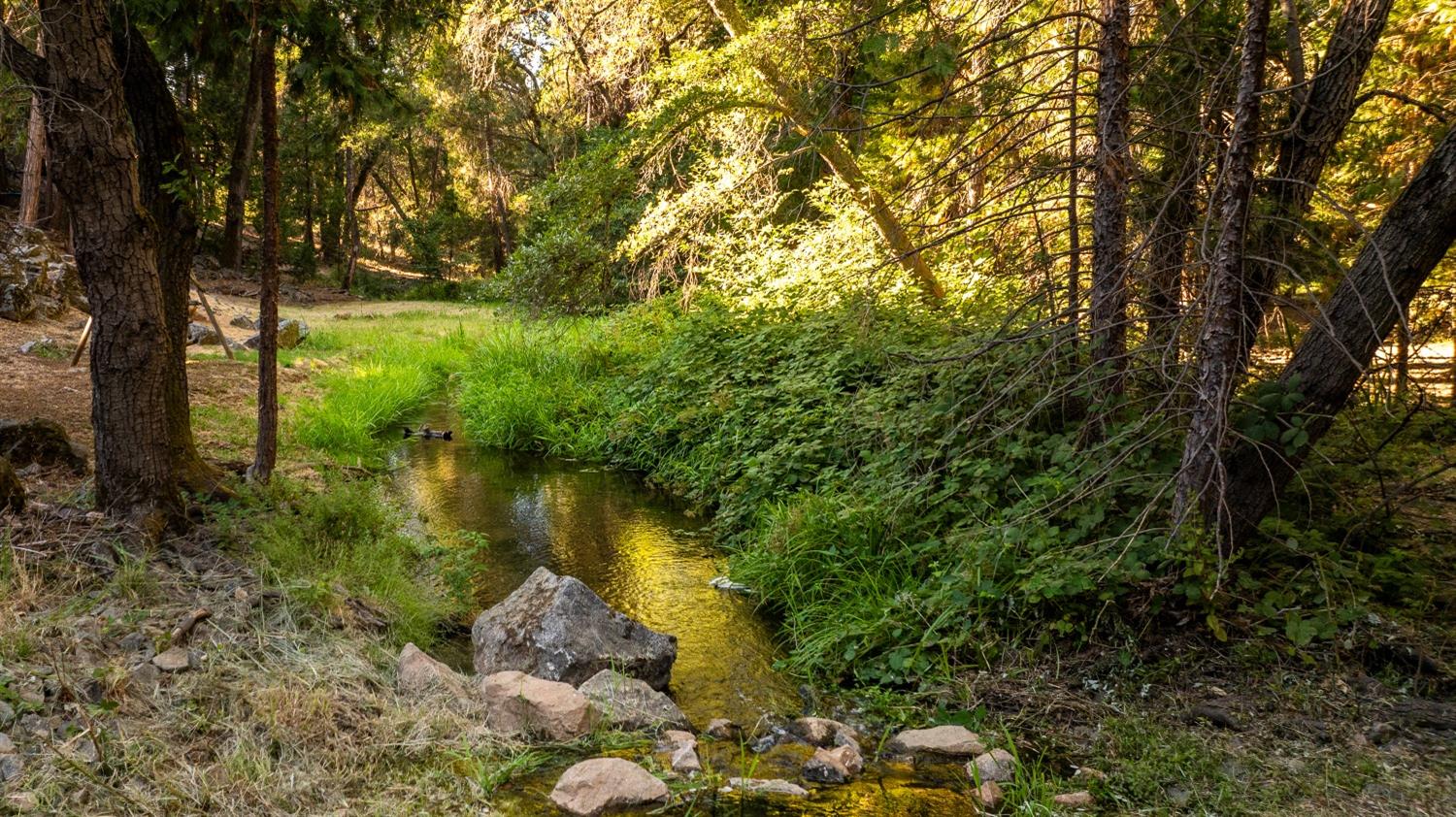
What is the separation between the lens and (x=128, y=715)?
11.0 feet

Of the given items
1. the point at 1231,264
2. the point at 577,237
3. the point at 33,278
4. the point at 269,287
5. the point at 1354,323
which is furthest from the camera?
the point at 33,278

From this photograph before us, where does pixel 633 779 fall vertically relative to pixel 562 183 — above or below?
below

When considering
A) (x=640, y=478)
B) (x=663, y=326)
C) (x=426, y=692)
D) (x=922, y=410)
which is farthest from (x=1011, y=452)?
(x=663, y=326)

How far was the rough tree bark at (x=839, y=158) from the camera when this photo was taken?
8.94m

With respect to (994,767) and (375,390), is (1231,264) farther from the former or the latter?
(375,390)

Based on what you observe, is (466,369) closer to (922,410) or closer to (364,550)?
(364,550)

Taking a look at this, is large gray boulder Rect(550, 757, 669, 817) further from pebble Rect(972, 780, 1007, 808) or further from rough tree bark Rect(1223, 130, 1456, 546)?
rough tree bark Rect(1223, 130, 1456, 546)

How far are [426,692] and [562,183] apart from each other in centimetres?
761

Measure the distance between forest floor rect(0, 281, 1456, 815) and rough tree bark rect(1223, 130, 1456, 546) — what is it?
877 millimetres

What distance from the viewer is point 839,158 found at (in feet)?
33.5

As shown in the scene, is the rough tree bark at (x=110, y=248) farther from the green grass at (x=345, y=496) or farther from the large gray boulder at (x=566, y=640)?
the large gray boulder at (x=566, y=640)

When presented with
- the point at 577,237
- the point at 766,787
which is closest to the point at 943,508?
the point at 766,787

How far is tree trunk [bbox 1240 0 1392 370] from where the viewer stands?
164 inches

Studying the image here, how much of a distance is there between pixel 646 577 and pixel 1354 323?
4745 millimetres
